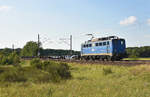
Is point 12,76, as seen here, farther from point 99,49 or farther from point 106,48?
point 99,49

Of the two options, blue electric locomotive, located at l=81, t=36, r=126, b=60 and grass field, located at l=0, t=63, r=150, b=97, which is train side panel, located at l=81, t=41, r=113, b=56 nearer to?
blue electric locomotive, located at l=81, t=36, r=126, b=60

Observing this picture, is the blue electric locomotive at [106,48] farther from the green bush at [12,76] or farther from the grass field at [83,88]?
the green bush at [12,76]

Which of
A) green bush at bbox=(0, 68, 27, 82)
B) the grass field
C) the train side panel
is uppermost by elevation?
the train side panel

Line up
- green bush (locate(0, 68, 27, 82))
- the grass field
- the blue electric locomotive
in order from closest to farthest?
the grass field, green bush (locate(0, 68, 27, 82)), the blue electric locomotive

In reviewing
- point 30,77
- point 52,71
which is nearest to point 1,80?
point 30,77

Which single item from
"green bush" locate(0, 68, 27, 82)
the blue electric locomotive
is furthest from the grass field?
the blue electric locomotive

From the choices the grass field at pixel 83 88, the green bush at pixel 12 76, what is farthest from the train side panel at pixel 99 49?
the green bush at pixel 12 76

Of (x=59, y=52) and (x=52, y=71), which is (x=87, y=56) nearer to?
(x=52, y=71)

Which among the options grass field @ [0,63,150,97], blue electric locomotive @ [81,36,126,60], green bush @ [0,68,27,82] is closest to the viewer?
grass field @ [0,63,150,97]

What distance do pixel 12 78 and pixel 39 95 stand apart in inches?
223

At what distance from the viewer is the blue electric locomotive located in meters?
29.3

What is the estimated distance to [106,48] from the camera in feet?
99.7

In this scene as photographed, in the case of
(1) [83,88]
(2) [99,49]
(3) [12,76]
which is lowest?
(1) [83,88]

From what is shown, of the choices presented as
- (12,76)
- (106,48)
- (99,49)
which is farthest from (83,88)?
(99,49)
